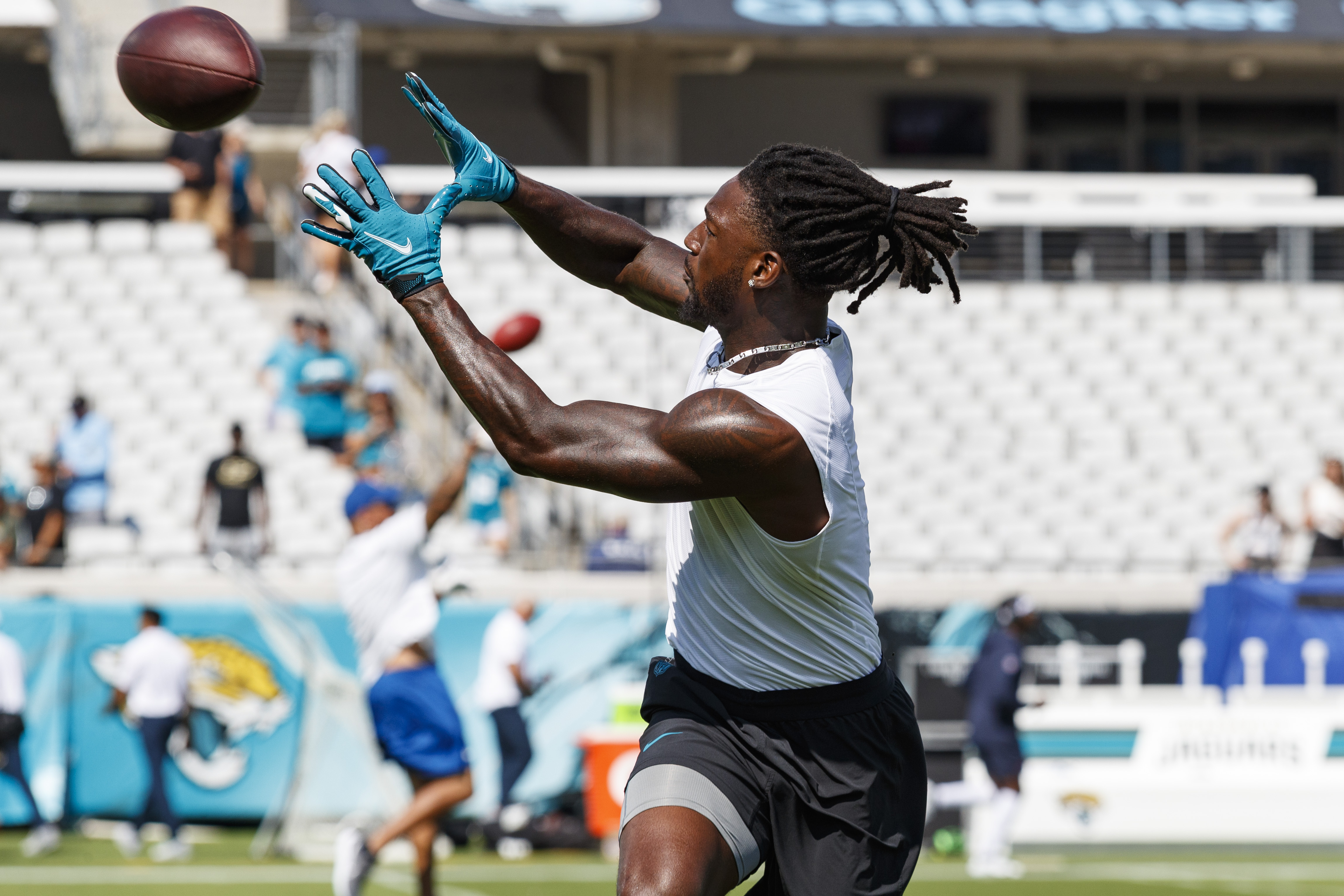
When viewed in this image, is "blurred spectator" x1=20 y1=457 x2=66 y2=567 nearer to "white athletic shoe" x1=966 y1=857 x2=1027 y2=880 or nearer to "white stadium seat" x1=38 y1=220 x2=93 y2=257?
"white stadium seat" x1=38 y1=220 x2=93 y2=257

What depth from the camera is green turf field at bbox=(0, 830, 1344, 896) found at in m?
9.52

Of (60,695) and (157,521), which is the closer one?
(60,695)

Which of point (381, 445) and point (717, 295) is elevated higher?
point (717, 295)

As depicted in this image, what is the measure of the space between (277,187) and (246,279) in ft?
5.46

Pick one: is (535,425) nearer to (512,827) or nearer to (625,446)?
(625,446)

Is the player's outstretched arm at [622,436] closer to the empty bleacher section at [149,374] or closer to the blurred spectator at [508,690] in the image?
the blurred spectator at [508,690]

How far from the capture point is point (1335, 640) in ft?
39.9

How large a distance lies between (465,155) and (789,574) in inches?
48.1

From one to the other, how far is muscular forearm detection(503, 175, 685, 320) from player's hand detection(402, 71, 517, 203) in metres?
0.13

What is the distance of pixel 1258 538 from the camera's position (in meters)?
13.9

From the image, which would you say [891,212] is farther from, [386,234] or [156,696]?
[156,696]

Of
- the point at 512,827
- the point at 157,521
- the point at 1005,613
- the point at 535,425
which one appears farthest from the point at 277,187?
the point at 535,425

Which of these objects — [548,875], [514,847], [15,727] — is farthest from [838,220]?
[15,727]

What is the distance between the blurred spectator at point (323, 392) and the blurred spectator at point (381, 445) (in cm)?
49
